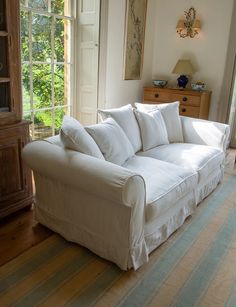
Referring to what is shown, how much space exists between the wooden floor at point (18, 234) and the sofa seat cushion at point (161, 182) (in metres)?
0.83

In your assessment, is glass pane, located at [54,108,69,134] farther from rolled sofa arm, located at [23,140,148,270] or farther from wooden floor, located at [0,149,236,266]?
rolled sofa arm, located at [23,140,148,270]

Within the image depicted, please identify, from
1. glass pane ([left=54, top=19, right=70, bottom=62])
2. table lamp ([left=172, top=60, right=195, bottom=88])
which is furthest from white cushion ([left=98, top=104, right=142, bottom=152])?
table lamp ([left=172, top=60, right=195, bottom=88])

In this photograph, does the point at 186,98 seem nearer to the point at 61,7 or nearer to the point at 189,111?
the point at 189,111

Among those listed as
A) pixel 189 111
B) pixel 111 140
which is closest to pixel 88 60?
pixel 189 111

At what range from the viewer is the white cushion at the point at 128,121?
A: 2598 mm

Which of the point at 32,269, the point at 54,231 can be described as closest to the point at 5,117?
the point at 54,231

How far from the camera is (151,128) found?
285 cm

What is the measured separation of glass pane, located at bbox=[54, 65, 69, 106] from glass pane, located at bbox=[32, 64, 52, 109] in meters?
0.11

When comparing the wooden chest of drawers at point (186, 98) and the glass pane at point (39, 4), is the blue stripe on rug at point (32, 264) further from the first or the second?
the wooden chest of drawers at point (186, 98)

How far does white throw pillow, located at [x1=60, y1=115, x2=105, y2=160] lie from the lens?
2010mm

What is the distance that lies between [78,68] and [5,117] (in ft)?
6.16

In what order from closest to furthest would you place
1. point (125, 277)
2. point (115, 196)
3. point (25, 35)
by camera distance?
point (115, 196) < point (125, 277) < point (25, 35)

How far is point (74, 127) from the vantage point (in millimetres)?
2068

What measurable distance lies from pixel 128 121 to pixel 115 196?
1139 mm
